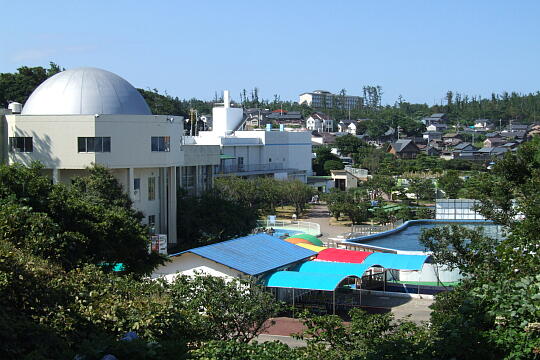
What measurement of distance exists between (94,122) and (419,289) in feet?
51.2

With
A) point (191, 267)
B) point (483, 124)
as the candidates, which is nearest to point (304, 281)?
point (191, 267)

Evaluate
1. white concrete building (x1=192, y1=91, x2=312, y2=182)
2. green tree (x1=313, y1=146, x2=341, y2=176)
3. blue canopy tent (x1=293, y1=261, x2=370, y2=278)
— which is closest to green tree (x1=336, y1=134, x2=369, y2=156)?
green tree (x1=313, y1=146, x2=341, y2=176)

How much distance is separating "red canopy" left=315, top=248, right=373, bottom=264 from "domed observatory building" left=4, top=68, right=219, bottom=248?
861 centimetres

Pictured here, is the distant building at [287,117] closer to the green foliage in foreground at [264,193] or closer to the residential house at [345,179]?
the residential house at [345,179]

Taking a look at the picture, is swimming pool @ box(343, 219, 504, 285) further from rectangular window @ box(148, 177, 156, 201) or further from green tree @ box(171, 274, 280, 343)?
green tree @ box(171, 274, 280, 343)

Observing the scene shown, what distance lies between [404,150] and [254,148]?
44.9 meters

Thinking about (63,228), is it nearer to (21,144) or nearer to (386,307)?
(386,307)

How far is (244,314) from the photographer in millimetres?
16422

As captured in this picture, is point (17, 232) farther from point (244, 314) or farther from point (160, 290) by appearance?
point (244, 314)

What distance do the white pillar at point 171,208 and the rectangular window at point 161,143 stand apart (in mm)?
1527

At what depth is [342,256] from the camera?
31.1 meters

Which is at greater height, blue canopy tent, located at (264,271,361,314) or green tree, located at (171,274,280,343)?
green tree, located at (171,274,280,343)

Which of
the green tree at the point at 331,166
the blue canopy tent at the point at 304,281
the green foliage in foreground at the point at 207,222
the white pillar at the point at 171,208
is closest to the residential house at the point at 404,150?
the green tree at the point at 331,166

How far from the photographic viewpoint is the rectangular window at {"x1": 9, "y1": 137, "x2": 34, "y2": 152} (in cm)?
3216
